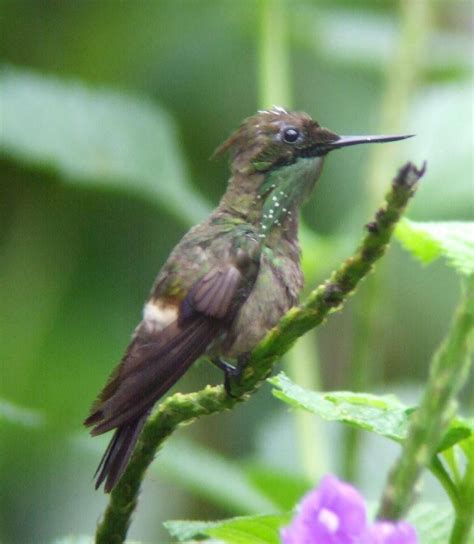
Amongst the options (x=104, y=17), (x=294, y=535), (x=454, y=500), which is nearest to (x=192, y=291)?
(x=454, y=500)

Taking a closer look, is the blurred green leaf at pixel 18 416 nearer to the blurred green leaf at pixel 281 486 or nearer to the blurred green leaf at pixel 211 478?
the blurred green leaf at pixel 211 478

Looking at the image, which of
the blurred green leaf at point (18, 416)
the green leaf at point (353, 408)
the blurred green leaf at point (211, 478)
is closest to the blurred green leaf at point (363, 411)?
the green leaf at point (353, 408)

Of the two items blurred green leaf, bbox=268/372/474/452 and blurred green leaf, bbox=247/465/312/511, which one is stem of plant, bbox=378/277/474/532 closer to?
blurred green leaf, bbox=268/372/474/452

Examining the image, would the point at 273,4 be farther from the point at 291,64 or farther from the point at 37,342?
the point at 291,64

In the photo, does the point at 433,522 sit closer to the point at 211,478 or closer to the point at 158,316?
the point at 158,316

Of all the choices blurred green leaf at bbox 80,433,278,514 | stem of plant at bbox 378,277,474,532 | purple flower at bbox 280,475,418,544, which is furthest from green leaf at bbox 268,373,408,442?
blurred green leaf at bbox 80,433,278,514
